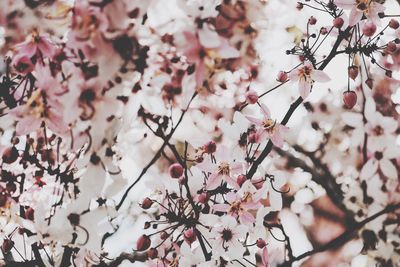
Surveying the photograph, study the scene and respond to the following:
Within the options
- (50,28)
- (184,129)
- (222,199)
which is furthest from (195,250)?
(50,28)

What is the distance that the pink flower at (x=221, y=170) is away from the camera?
167 cm

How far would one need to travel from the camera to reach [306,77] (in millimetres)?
1719

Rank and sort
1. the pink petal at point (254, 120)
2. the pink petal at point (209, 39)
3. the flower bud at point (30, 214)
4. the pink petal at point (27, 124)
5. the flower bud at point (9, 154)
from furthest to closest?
1. the pink petal at point (254, 120)
2. the flower bud at point (30, 214)
3. the flower bud at point (9, 154)
4. the pink petal at point (27, 124)
5. the pink petal at point (209, 39)

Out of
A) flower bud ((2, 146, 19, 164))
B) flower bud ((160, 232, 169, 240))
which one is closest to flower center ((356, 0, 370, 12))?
flower bud ((160, 232, 169, 240))

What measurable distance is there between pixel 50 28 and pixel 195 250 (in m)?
0.95

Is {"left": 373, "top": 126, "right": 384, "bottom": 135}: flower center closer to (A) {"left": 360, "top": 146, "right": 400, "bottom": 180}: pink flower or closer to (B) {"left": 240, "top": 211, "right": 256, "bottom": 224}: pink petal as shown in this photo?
(A) {"left": 360, "top": 146, "right": 400, "bottom": 180}: pink flower

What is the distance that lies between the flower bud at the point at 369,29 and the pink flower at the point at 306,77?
0.19 m

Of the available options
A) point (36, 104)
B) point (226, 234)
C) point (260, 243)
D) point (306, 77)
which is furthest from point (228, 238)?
point (36, 104)

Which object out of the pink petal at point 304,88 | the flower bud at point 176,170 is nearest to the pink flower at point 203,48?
the flower bud at point 176,170

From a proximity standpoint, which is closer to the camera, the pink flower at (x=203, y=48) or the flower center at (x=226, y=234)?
the pink flower at (x=203, y=48)

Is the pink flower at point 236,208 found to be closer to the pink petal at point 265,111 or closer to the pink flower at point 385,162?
the pink petal at point 265,111

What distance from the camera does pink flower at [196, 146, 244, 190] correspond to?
5.46ft

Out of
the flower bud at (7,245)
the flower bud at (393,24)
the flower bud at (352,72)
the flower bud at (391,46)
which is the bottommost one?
the flower bud at (7,245)

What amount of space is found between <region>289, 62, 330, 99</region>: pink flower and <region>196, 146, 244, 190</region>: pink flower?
1.07ft
